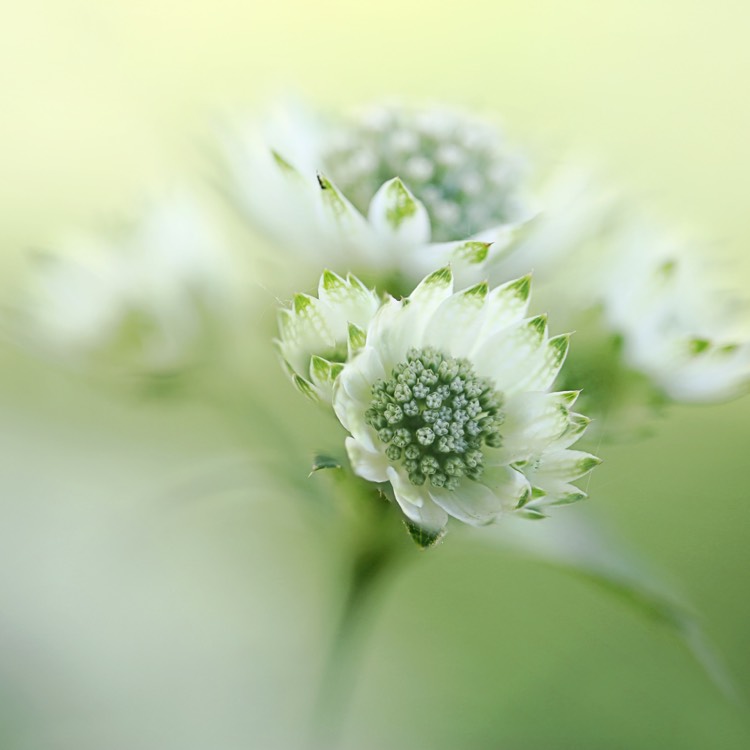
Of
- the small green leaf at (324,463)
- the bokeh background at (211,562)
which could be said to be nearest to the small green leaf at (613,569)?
the bokeh background at (211,562)

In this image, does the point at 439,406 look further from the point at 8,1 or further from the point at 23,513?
the point at 8,1

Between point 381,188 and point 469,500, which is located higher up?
point 381,188

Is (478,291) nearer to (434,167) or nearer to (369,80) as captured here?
(434,167)

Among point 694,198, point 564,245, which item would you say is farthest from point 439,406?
point 694,198

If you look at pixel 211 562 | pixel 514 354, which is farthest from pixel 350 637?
pixel 514 354

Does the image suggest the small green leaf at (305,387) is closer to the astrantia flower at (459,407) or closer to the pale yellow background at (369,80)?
the astrantia flower at (459,407)

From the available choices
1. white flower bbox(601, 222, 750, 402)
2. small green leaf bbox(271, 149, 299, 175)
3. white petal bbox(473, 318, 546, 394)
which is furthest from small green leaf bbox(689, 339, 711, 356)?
small green leaf bbox(271, 149, 299, 175)

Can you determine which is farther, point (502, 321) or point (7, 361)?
point (7, 361)
